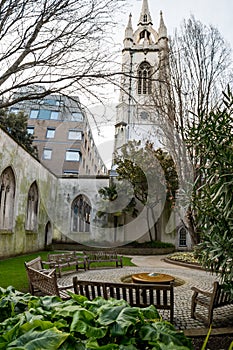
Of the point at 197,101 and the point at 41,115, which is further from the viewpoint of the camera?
the point at 41,115

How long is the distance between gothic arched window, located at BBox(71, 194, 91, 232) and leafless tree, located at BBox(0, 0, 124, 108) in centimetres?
1735

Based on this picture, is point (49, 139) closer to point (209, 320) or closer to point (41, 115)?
point (41, 115)

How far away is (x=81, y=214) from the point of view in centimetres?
2184

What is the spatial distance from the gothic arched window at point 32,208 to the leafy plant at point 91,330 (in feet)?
48.5

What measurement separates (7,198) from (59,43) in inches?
411

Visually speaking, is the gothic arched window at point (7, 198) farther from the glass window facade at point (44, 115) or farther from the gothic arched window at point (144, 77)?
the glass window facade at point (44, 115)

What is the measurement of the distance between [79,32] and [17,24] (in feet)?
3.26

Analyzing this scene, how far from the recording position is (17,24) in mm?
4520

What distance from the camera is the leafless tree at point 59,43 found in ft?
14.6

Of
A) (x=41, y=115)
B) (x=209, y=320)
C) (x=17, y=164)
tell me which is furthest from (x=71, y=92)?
(x=41, y=115)

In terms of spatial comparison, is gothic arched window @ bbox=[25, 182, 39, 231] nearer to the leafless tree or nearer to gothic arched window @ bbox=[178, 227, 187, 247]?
gothic arched window @ bbox=[178, 227, 187, 247]

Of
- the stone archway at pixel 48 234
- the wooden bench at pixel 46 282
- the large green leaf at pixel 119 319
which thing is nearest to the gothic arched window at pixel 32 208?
the stone archway at pixel 48 234

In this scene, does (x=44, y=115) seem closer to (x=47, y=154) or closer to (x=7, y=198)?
(x=47, y=154)

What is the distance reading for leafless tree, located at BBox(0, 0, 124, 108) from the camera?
4.46 meters
